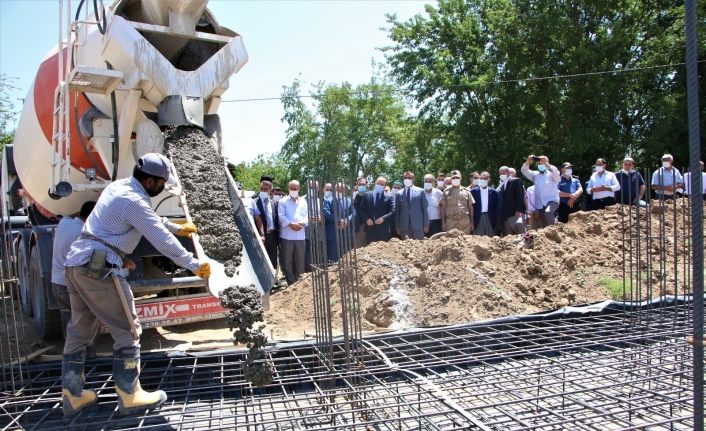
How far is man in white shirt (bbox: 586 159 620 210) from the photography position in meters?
10.9

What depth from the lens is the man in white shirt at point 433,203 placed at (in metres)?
10.5

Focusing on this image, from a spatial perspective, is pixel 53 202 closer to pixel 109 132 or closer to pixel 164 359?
pixel 109 132

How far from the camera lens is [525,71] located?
19281 millimetres

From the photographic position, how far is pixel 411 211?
10.3m

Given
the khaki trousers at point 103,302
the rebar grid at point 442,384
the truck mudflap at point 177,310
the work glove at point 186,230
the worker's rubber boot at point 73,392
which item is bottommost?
the rebar grid at point 442,384

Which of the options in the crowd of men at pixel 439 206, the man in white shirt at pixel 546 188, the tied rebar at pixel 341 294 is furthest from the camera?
the man in white shirt at pixel 546 188

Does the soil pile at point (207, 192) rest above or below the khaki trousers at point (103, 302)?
above

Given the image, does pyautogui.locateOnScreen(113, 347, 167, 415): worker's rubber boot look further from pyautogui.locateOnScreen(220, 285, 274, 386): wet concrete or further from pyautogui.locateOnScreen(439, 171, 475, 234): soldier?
pyautogui.locateOnScreen(439, 171, 475, 234): soldier

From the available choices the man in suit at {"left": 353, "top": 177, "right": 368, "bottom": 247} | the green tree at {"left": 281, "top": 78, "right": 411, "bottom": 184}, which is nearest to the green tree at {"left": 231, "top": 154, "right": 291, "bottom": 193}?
the green tree at {"left": 281, "top": 78, "right": 411, "bottom": 184}

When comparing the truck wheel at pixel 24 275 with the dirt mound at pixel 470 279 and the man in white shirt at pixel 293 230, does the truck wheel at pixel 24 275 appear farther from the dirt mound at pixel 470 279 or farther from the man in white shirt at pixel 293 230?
the man in white shirt at pixel 293 230

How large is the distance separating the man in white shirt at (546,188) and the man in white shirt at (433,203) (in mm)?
1849

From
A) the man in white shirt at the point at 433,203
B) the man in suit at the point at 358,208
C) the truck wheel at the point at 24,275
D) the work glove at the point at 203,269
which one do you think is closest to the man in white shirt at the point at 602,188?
the man in white shirt at the point at 433,203

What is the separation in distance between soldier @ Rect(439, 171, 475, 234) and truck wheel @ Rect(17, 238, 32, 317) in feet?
21.7

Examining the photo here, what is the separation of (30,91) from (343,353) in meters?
4.64
